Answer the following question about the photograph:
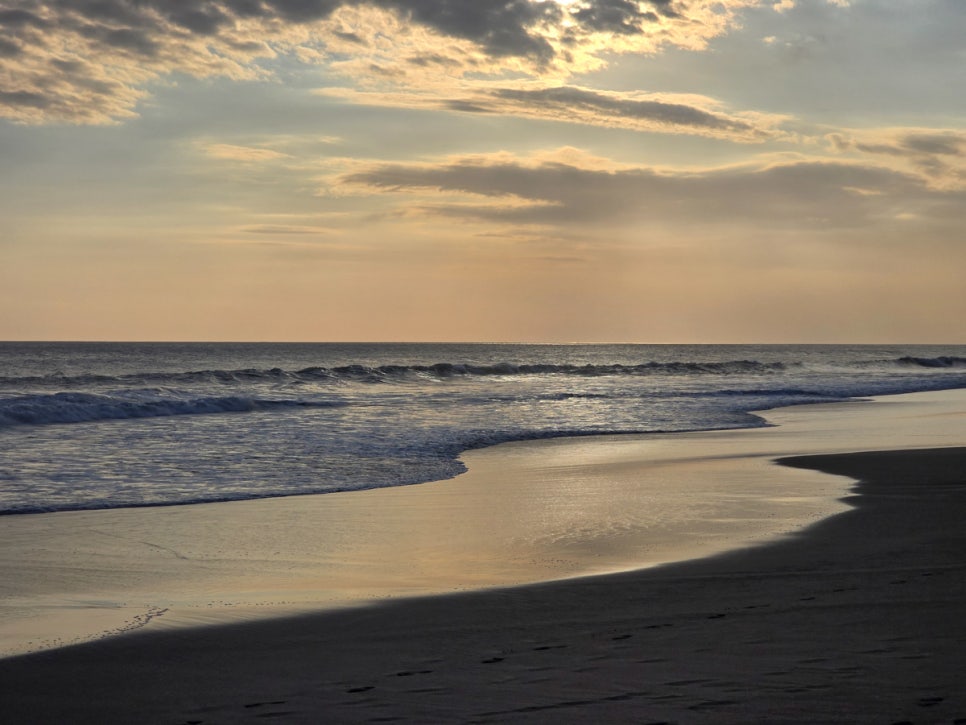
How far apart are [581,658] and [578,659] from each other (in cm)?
3

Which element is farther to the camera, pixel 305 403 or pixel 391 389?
pixel 391 389

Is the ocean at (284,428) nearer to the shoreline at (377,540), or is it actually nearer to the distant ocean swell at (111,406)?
the distant ocean swell at (111,406)

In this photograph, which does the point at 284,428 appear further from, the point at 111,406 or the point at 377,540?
the point at 377,540

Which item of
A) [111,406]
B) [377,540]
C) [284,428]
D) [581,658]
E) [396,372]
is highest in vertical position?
[581,658]

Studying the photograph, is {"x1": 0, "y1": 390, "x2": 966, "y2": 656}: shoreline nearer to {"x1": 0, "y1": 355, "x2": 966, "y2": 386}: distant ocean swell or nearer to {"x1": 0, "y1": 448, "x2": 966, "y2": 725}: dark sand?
{"x1": 0, "y1": 448, "x2": 966, "y2": 725}: dark sand

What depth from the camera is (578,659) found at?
5.08m

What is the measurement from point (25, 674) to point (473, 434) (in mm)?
15601

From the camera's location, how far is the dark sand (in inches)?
170

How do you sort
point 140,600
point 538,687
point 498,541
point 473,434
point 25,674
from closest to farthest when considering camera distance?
point 538,687
point 25,674
point 140,600
point 498,541
point 473,434

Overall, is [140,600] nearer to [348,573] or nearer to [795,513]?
[348,573]

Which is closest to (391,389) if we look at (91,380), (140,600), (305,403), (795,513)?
(305,403)

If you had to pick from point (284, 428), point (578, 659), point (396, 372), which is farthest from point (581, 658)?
point (396, 372)

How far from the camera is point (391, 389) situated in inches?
1794

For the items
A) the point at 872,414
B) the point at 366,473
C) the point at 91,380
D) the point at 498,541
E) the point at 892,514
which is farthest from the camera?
the point at 91,380
